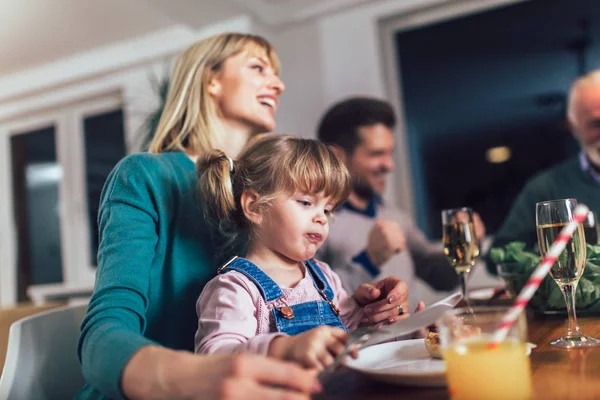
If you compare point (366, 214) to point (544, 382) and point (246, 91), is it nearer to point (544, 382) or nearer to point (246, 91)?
point (246, 91)

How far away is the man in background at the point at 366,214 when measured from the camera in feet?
7.47

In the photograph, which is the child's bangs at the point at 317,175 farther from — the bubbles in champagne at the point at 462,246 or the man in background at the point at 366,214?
the man in background at the point at 366,214

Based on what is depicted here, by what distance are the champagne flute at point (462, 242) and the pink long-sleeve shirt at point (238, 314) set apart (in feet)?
1.31

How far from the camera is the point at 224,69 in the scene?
1.45m

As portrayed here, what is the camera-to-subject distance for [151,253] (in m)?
1.07

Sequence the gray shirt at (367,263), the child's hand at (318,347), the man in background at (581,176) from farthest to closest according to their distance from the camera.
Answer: the man in background at (581,176), the gray shirt at (367,263), the child's hand at (318,347)

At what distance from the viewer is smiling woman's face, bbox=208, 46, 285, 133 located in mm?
1425

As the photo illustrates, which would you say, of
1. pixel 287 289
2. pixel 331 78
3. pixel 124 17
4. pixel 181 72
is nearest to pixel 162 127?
pixel 181 72

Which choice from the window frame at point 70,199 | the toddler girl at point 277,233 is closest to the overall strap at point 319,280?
the toddler girl at point 277,233

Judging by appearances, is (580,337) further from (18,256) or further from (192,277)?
(18,256)

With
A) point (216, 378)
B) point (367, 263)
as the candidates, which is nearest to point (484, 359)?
point (216, 378)

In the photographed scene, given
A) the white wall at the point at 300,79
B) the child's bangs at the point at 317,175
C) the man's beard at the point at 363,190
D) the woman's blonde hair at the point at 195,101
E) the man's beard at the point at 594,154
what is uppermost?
the white wall at the point at 300,79

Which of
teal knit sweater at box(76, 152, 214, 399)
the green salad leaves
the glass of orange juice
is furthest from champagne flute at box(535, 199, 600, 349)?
teal knit sweater at box(76, 152, 214, 399)

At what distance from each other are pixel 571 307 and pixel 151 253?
2.64ft
